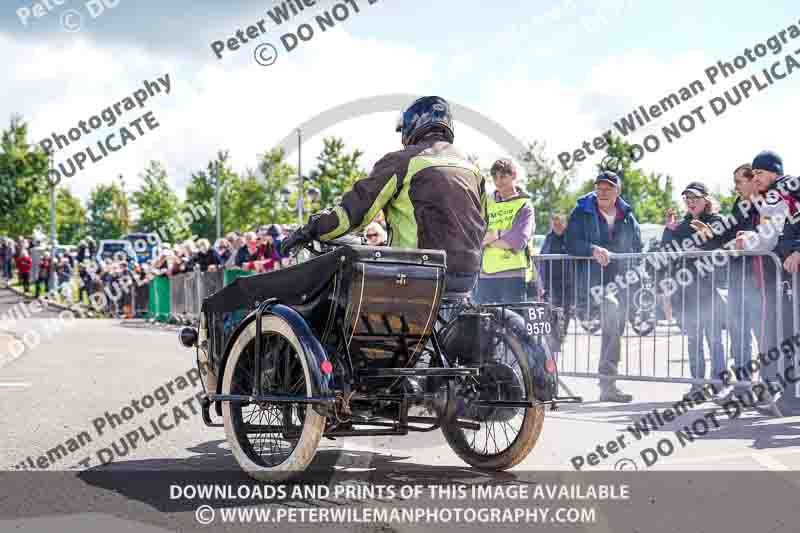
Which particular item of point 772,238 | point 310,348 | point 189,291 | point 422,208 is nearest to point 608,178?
point 772,238

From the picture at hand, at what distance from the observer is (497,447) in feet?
18.9

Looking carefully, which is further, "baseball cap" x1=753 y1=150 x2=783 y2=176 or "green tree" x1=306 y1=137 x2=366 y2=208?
"green tree" x1=306 y1=137 x2=366 y2=208

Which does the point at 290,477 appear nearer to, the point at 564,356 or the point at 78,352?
the point at 564,356

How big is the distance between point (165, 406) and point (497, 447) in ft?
13.2

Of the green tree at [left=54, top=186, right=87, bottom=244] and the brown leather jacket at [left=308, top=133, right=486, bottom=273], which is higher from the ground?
the green tree at [left=54, top=186, right=87, bottom=244]

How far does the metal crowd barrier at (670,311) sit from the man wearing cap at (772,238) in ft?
0.05

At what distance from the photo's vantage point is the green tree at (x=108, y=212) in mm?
82562

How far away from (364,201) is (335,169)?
5771 cm

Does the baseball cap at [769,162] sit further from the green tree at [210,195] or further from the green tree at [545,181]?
the green tree at [210,195]

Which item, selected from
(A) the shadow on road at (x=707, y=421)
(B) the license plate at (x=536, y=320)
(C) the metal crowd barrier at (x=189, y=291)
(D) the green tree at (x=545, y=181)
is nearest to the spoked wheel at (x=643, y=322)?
(A) the shadow on road at (x=707, y=421)

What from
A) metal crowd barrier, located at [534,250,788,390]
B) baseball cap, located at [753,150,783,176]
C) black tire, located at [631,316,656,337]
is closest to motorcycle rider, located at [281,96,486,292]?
metal crowd barrier, located at [534,250,788,390]

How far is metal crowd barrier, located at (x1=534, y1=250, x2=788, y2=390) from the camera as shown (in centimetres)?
866

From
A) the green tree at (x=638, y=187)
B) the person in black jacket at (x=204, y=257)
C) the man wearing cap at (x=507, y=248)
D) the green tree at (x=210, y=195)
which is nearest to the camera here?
the man wearing cap at (x=507, y=248)

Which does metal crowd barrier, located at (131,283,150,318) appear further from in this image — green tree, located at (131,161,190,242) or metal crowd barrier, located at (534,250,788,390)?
green tree, located at (131,161,190,242)
